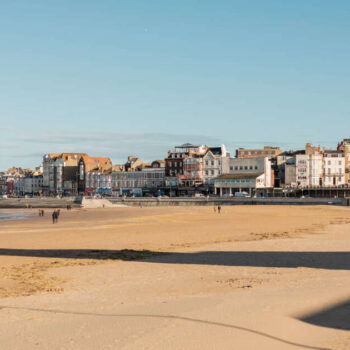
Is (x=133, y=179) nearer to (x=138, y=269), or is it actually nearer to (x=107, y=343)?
(x=138, y=269)

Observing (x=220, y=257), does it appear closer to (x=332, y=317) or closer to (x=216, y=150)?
(x=332, y=317)

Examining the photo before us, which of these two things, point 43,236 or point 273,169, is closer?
point 43,236

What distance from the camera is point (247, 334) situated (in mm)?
9922

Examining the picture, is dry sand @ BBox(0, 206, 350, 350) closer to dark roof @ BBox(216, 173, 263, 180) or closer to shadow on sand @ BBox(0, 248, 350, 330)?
shadow on sand @ BBox(0, 248, 350, 330)

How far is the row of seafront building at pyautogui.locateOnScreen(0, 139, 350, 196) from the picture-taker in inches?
4663

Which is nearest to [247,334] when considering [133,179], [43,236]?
[43,236]

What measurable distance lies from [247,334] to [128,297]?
4.87 meters

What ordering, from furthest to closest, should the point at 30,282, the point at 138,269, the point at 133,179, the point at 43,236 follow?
the point at 133,179, the point at 43,236, the point at 138,269, the point at 30,282

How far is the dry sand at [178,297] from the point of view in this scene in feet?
32.3

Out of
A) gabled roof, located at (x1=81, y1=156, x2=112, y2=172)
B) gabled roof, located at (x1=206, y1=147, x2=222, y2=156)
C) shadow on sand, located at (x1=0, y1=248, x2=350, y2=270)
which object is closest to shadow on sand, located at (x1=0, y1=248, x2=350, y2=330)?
shadow on sand, located at (x1=0, y1=248, x2=350, y2=270)

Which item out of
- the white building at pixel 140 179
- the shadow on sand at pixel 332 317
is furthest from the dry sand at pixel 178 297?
the white building at pixel 140 179

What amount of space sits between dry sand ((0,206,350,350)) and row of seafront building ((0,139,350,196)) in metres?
89.7

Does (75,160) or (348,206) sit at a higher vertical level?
(75,160)

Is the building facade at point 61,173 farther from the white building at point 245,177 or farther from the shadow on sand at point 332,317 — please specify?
the shadow on sand at point 332,317
